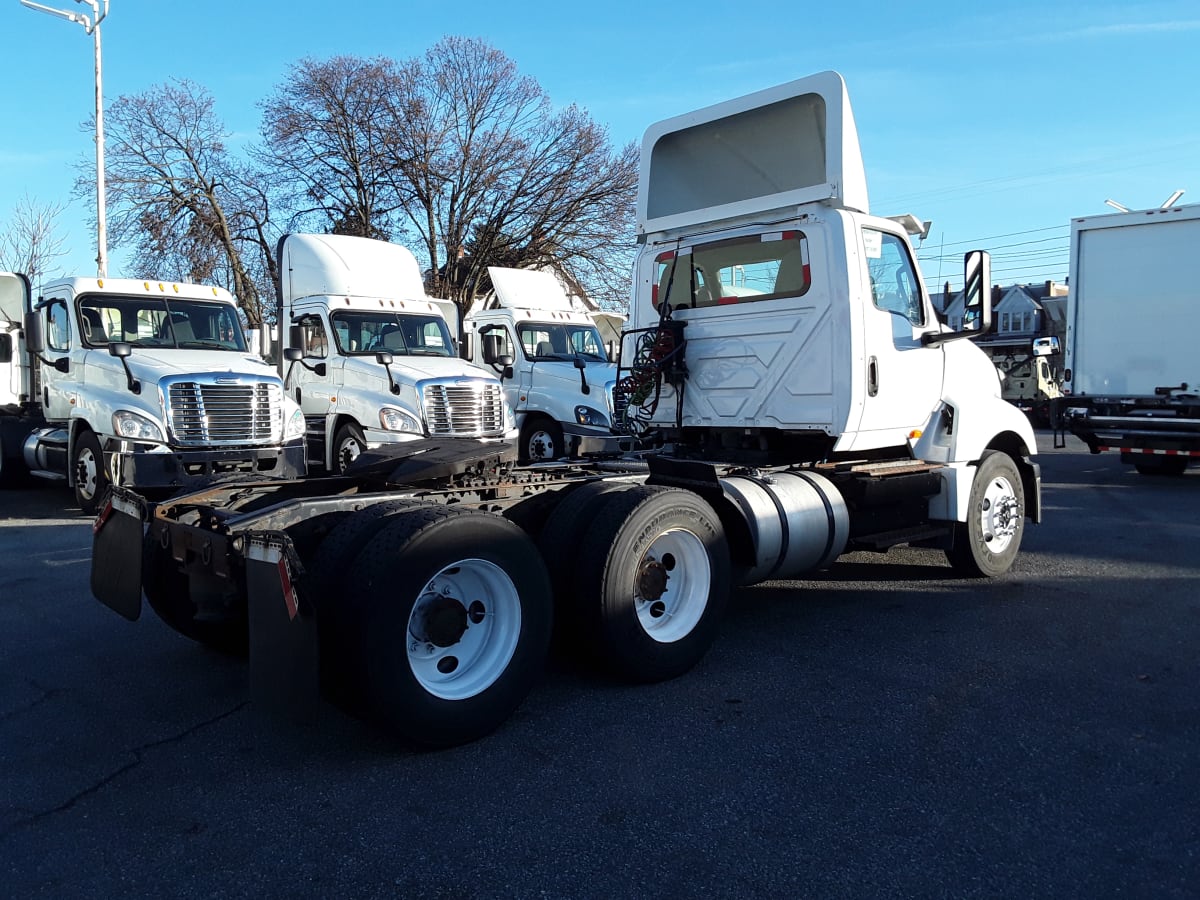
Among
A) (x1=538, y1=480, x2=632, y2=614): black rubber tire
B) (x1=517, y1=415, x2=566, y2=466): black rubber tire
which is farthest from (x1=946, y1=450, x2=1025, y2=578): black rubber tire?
(x1=517, y1=415, x2=566, y2=466): black rubber tire

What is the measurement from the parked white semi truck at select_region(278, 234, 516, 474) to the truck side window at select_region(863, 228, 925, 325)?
22.0ft

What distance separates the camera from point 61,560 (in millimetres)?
8094

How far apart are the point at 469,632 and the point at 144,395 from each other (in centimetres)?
751

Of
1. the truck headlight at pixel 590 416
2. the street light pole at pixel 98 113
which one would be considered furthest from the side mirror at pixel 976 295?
the street light pole at pixel 98 113

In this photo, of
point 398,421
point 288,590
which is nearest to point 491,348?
point 398,421

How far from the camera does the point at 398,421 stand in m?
12.0

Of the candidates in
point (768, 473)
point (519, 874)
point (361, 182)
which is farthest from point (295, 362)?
point (361, 182)

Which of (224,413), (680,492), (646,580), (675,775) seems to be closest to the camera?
(675,775)

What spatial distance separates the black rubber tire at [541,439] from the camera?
47.6 ft

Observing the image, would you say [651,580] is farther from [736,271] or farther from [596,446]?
[736,271]

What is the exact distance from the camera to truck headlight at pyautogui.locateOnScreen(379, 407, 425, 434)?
39.2 feet

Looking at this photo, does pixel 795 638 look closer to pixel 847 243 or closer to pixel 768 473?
pixel 768 473

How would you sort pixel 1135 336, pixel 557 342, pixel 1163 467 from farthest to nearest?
pixel 557 342, pixel 1163 467, pixel 1135 336

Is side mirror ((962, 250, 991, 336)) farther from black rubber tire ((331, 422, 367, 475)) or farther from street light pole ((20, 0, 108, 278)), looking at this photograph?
street light pole ((20, 0, 108, 278))
